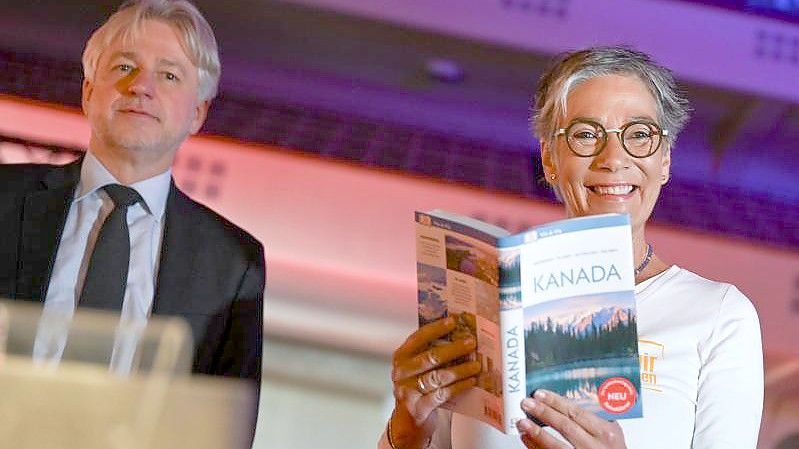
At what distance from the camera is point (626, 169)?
4.95 feet

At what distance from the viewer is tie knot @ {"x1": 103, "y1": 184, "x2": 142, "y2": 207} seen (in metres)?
1.86

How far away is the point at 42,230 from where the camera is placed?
182 centimetres

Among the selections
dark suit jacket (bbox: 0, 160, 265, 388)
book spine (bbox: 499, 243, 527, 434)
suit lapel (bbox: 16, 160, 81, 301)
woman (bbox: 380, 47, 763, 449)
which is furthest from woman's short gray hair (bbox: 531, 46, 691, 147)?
suit lapel (bbox: 16, 160, 81, 301)

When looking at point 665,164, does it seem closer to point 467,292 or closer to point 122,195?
point 467,292

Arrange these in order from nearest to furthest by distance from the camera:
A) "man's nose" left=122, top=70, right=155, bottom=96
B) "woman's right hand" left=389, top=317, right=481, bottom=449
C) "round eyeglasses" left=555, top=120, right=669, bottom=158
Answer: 1. "woman's right hand" left=389, top=317, right=481, bottom=449
2. "round eyeglasses" left=555, top=120, right=669, bottom=158
3. "man's nose" left=122, top=70, right=155, bottom=96

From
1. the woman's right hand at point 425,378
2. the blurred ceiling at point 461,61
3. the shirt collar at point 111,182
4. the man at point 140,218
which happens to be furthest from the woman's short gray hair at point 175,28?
the blurred ceiling at point 461,61

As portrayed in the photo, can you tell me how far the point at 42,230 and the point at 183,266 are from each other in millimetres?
235

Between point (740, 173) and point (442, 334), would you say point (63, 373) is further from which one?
point (740, 173)

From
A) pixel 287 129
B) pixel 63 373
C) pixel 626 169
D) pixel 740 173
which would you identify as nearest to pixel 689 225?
pixel 740 173

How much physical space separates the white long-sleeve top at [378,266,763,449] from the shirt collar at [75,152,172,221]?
0.87 m

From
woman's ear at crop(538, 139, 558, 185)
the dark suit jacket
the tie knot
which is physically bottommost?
the dark suit jacket

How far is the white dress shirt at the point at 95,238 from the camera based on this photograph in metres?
1.81

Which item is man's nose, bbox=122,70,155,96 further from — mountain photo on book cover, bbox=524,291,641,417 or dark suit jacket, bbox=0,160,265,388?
mountain photo on book cover, bbox=524,291,641,417

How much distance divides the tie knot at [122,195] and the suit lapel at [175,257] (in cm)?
7
